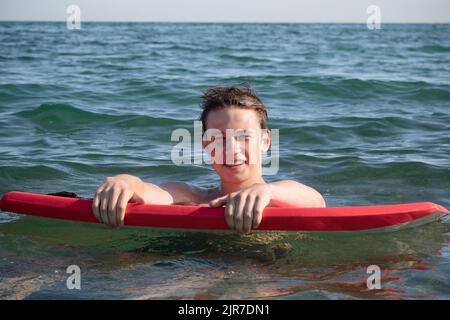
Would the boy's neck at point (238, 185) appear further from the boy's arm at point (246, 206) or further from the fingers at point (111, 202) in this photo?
the fingers at point (111, 202)

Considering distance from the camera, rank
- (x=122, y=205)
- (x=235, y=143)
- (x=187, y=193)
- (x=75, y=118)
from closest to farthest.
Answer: (x=122, y=205)
(x=235, y=143)
(x=187, y=193)
(x=75, y=118)

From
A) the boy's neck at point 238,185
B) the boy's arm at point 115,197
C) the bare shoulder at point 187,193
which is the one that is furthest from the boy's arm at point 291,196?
the boy's arm at point 115,197

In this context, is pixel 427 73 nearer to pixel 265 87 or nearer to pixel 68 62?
pixel 265 87

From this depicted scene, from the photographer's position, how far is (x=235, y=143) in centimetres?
324

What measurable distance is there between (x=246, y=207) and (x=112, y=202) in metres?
0.62

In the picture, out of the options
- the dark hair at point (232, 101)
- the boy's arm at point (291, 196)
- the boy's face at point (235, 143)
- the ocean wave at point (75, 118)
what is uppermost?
the dark hair at point (232, 101)

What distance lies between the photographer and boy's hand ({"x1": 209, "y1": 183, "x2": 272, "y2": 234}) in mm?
2895

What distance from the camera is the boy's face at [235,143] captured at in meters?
3.25

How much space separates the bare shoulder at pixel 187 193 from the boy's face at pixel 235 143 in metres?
0.26

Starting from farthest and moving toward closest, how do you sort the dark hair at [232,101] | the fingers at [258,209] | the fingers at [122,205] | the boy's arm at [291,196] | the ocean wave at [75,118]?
the ocean wave at [75,118], the dark hair at [232,101], the boy's arm at [291,196], the fingers at [122,205], the fingers at [258,209]

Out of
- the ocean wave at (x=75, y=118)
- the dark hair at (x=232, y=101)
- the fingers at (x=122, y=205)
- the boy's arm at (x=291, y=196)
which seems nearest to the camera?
the fingers at (x=122, y=205)

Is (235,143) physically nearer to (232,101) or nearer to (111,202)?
(232,101)

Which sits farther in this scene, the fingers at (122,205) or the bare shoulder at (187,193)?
the bare shoulder at (187,193)

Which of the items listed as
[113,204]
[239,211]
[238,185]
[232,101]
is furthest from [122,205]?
[232,101]
